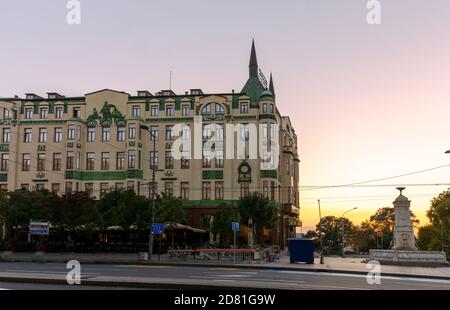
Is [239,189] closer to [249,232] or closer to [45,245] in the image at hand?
[249,232]

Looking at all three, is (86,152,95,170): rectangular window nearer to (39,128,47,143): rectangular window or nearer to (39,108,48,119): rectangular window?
(39,128,47,143): rectangular window

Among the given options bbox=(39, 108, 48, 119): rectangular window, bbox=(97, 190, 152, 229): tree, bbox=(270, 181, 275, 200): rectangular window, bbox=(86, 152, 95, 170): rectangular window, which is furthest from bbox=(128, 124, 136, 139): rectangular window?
bbox=(270, 181, 275, 200): rectangular window

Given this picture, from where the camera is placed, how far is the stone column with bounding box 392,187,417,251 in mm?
39625

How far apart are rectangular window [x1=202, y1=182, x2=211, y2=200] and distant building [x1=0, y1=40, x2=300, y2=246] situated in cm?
12

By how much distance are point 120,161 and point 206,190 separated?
11.3m

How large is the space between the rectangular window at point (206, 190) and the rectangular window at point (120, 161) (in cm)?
1021

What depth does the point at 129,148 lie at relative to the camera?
208 feet

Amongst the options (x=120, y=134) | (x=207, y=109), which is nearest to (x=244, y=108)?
(x=207, y=109)

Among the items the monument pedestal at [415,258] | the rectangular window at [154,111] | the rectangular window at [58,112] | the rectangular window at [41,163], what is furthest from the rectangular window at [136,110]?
the monument pedestal at [415,258]

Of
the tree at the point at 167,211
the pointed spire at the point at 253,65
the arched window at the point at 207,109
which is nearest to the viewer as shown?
the tree at the point at 167,211

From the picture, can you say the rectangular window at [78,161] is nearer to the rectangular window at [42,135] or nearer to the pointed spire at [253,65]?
the rectangular window at [42,135]

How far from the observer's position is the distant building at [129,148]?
6209cm

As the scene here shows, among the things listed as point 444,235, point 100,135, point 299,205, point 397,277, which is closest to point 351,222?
point 299,205
